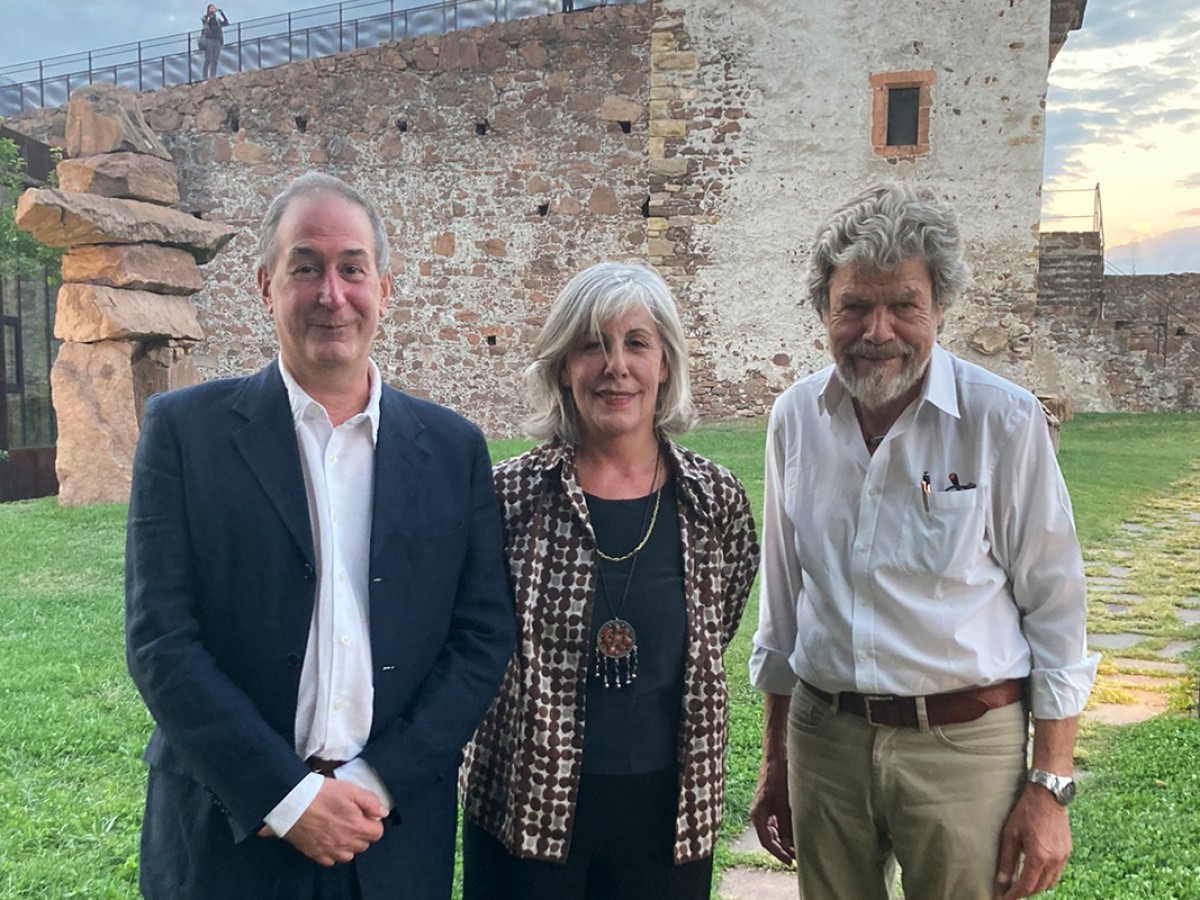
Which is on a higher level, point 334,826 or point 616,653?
point 616,653

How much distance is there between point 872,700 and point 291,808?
1076 millimetres

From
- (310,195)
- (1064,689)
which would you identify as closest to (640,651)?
(1064,689)

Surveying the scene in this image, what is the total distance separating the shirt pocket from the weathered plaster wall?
1058cm

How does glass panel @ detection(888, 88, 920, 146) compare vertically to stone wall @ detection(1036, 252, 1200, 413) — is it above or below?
above

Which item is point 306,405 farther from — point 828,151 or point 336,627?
point 828,151

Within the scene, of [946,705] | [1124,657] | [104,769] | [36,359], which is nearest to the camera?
[946,705]

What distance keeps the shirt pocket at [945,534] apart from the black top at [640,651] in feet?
1.47

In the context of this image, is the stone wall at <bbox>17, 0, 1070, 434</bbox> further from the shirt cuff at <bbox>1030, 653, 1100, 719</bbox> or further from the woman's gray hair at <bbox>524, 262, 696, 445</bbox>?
the shirt cuff at <bbox>1030, 653, 1100, 719</bbox>

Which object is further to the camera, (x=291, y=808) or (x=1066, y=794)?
(x=1066, y=794)

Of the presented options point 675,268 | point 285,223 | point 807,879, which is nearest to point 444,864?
point 807,879

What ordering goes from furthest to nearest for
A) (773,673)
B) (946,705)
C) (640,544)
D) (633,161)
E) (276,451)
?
(633,161), (773,673), (640,544), (946,705), (276,451)

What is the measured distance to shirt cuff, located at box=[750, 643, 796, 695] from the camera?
2.16 metres

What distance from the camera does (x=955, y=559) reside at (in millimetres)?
1825

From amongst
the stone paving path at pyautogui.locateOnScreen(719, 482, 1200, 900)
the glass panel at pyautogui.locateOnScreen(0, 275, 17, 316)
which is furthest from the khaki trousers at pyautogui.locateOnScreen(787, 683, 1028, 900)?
the glass panel at pyautogui.locateOnScreen(0, 275, 17, 316)
